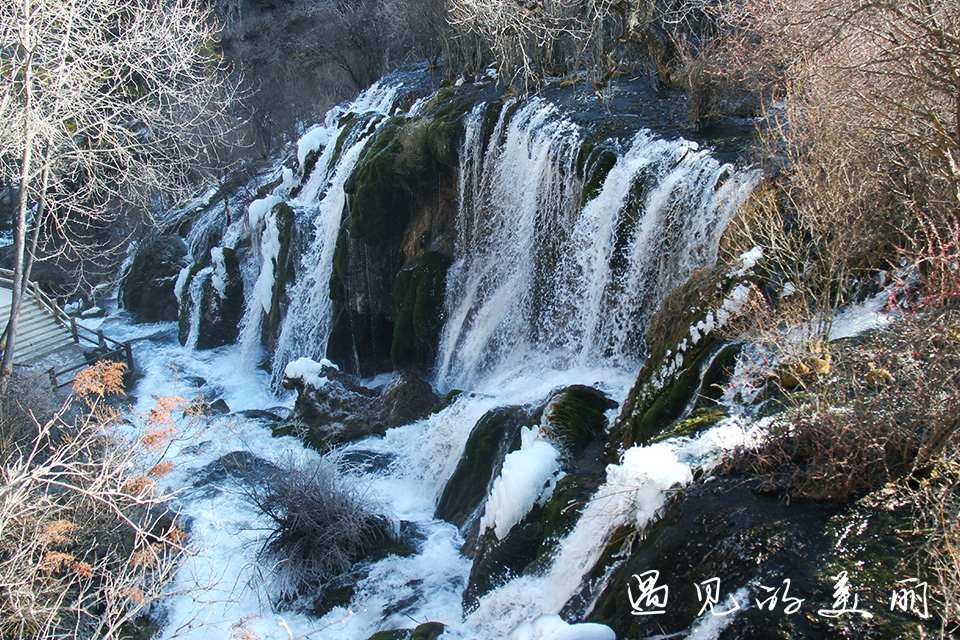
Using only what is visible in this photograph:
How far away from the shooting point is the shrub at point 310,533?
7.31 meters

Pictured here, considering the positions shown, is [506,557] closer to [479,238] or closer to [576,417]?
[576,417]

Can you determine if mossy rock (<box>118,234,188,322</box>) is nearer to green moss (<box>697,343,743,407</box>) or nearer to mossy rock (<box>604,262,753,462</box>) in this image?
mossy rock (<box>604,262,753,462</box>)

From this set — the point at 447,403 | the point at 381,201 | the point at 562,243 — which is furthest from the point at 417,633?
the point at 381,201

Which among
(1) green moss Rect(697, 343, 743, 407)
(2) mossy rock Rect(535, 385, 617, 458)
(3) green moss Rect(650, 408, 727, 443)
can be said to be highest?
(1) green moss Rect(697, 343, 743, 407)

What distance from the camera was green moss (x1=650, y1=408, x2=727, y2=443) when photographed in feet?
16.9

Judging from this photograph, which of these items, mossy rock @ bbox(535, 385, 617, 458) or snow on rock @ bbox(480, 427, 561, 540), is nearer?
snow on rock @ bbox(480, 427, 561, 540)

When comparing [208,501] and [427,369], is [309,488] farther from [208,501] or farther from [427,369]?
[427,369]

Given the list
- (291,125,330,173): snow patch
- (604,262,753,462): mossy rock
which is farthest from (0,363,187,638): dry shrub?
(291,125,330,173): snow patch

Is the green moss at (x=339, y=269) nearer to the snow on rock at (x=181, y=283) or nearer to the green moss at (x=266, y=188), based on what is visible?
the green moss at (x=266, y=188)

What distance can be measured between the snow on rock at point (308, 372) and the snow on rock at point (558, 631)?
8156mm

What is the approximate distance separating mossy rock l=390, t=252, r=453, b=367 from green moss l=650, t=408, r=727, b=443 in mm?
7556

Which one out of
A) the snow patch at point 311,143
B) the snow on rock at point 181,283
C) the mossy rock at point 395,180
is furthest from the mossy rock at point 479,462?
the snow on rock at point 181,283

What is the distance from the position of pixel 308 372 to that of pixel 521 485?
6765 millimetres

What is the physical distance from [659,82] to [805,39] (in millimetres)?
5566
